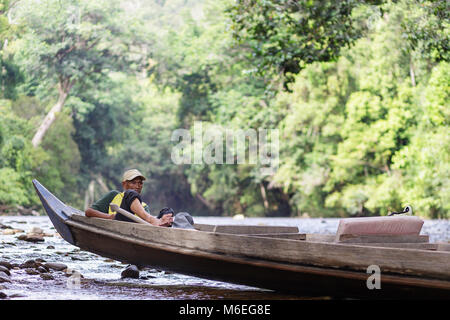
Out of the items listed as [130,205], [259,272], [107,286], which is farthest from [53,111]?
[259,272]

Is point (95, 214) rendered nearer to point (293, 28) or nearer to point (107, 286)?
point (107, 286)

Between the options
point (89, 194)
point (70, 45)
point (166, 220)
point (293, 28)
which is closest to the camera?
point (166, 220)

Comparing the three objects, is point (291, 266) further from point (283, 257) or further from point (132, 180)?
point (132, 180)

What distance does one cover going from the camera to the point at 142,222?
634cm

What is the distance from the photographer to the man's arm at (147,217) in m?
6.31

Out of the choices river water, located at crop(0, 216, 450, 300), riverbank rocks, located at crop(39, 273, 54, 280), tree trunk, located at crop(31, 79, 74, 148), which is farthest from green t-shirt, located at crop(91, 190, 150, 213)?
tree trunk, located at crop(31, 79, 74, 148)

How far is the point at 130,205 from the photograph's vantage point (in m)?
6.50

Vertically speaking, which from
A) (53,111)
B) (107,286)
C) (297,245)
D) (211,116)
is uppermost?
(211,116)

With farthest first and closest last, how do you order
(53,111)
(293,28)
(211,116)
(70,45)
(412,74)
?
1. (211,116)
2. (70,45)
3. (53,111)
4. (412,74)
5. (293,28)

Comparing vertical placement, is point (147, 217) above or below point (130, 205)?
below

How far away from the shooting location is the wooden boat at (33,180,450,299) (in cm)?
481

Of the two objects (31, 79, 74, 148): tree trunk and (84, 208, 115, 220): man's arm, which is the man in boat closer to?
(84, 208, 115, 220): man's arm

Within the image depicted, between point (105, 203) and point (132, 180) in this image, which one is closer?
point (132, 180)

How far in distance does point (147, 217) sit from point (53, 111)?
1104 inches
